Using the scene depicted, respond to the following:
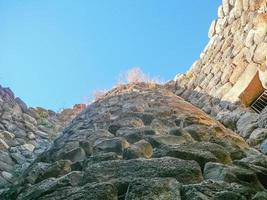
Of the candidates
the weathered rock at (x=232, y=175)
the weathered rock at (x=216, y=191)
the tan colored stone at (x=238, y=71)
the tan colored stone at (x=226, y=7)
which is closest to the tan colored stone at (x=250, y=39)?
the tan colored stone at (x=238, y=71)

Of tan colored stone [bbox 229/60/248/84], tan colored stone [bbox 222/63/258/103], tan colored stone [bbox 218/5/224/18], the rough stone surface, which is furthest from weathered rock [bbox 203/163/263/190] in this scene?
tan colored stone [bbox 218/5/224/18]

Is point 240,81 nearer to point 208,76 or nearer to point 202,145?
point 208,76

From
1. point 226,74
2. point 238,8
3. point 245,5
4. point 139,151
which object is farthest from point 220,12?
point 139,151

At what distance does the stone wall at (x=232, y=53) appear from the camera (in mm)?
5125

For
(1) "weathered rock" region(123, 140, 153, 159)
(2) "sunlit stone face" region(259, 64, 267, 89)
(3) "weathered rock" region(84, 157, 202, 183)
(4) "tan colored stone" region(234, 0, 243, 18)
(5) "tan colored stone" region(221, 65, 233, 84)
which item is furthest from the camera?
(4) "tan colored stone" region(234, 0, 243, 18)

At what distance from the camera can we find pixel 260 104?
4.94m

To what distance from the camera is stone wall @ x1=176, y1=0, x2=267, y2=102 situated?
5125 millimetres

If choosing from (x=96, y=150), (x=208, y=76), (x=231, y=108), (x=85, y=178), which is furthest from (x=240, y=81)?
(x=85, y=178)

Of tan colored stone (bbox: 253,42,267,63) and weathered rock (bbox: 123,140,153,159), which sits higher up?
tan colored stone (bbox: 253,42,267,63)

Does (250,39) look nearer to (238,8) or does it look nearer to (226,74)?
(226,74)

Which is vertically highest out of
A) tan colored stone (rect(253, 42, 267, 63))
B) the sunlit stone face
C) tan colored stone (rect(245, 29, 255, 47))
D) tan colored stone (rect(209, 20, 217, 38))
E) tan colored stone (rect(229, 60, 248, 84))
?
tan colored stone (rect(209, 20, 217, 38))

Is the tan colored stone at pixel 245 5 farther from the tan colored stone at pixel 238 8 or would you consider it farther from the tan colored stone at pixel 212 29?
the tan colored stone at pixel 212 29

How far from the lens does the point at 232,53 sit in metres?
5.89

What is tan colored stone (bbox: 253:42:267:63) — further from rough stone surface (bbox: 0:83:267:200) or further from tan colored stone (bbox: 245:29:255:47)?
rough stone surface (bbox: 0:83:267:200)
